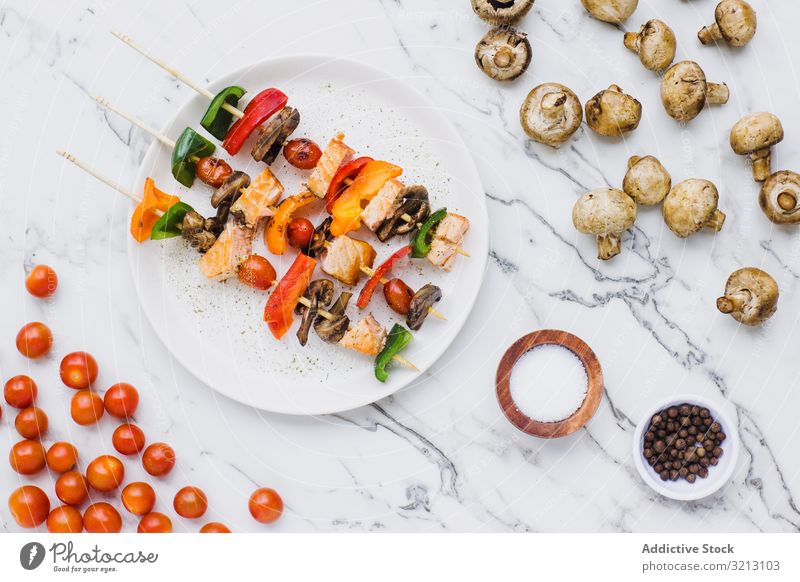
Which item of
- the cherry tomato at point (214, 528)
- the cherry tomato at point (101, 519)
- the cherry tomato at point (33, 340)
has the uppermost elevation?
the cherry tomato at point (33, 340)

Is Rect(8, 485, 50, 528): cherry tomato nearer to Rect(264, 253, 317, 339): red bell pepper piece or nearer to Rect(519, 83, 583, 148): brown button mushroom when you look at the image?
Rect(264, 253, 317, 339): red bell pepper piece

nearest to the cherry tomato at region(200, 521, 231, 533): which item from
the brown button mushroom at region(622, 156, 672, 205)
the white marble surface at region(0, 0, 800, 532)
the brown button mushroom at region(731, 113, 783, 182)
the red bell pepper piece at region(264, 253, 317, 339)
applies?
the white marble surface at region(0, 0, 800, 532)

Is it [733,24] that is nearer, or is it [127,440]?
[733,24]

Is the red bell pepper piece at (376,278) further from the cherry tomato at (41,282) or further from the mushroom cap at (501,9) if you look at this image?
the cherry tomato at (41,282)

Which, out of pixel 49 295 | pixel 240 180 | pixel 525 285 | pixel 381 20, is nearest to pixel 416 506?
pixel 525 285

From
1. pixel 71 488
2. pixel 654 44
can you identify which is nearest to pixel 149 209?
pixel 71 488

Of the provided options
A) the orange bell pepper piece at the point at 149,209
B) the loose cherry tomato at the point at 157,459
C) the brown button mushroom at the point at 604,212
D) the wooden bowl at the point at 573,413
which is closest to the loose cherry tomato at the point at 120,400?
the loose cherry tomato at the point at 157,459

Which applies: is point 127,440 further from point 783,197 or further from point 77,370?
point 783,197
